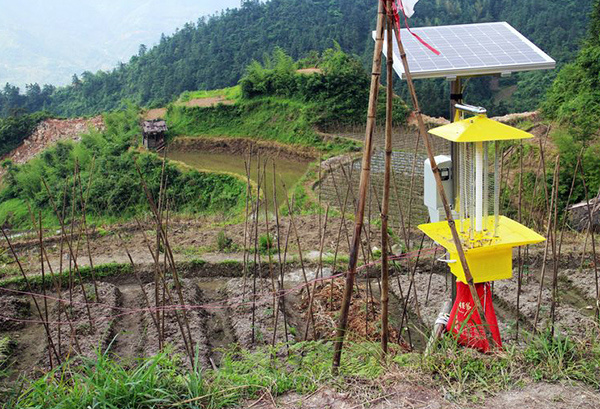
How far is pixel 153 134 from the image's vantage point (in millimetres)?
20922

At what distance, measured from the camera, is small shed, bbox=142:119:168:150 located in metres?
20.8

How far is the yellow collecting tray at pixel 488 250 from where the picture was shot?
333 cm

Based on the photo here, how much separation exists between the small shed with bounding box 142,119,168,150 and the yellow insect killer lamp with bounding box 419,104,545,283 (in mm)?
18179

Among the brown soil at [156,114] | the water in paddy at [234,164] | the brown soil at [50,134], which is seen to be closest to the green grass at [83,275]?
the water in paddy at [234,164]

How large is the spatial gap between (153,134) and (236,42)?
13621mm

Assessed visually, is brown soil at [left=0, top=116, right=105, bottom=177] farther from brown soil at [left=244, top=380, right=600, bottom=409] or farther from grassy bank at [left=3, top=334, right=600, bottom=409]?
brown soil at [left=244, top=380, right=600, bottom=409]

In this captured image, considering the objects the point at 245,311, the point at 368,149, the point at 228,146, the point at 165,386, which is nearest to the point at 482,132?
the point at 368,149

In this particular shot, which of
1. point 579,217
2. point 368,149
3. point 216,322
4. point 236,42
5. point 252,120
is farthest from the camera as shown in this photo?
point 236,42

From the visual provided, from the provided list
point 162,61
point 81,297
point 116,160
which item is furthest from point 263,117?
point 81,297

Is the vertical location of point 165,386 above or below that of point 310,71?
below

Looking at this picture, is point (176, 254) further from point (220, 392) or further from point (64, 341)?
point (220, 392)

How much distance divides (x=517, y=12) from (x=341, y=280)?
25321 mm

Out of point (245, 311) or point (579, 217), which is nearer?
point (245, 311)

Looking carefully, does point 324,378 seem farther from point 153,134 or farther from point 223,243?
point 153,134
